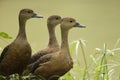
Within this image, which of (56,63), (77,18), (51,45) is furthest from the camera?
(77,18)

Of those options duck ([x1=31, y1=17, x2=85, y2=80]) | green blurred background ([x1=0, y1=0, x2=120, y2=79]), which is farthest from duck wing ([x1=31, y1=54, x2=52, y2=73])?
green blurred background ([x1=0, y1=0, x2=120, y2=79])

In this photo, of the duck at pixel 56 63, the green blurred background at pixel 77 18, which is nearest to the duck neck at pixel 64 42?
the duck at pixel 56 63

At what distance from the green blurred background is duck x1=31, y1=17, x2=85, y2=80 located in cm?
112

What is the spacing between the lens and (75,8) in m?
2.27

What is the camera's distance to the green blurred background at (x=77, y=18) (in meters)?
2.21

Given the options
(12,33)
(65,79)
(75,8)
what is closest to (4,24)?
(12,33)

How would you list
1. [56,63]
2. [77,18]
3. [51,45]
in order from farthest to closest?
[77,18], [51,45], [56,63]

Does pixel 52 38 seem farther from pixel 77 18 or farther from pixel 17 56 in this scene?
pixel 77 18

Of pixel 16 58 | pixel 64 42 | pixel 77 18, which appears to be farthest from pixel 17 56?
pixel 77 18

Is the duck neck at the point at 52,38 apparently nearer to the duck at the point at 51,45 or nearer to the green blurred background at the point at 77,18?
the duck at the point at 51,45

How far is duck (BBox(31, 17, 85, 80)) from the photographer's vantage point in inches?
39.5

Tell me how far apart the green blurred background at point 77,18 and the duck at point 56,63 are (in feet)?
3.69

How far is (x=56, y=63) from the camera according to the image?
1008 millimetres

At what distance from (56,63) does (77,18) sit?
126 cm
